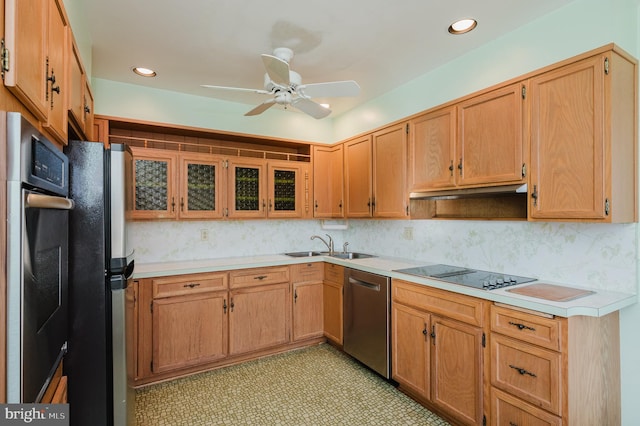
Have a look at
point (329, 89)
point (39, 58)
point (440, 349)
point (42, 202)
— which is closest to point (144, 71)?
point (329, 89)

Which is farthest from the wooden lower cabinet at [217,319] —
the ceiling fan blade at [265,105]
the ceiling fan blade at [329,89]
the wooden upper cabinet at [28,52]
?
the wooden upper cabinet at [28,52]

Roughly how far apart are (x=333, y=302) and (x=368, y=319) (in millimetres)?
592

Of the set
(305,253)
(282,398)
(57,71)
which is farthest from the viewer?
(305,253)

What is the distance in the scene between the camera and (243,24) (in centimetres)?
226

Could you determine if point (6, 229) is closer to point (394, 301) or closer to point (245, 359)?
point (394, 301)

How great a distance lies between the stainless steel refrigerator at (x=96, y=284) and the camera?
5.32 ft

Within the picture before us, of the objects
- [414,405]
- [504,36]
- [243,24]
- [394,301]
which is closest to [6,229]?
[243,24]

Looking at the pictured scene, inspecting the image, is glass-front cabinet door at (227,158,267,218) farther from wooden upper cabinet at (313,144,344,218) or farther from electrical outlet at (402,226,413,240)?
electrical outlet at (402,226,413,240)

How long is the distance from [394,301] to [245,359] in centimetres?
159

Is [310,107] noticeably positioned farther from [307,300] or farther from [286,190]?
[307,300]

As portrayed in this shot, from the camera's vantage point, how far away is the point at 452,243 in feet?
9.73

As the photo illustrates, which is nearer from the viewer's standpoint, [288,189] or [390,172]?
[390,172]

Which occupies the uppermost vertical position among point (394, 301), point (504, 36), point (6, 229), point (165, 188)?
point (504, 36)

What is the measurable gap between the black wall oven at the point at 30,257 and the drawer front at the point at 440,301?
209cm
